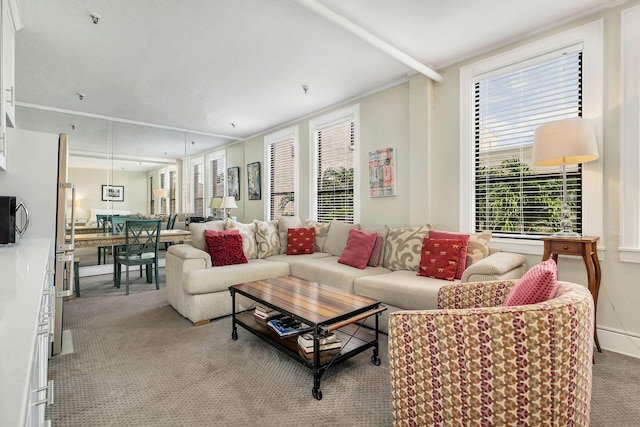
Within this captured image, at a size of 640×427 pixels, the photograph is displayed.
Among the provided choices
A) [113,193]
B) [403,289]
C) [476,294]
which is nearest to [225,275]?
[403,289]

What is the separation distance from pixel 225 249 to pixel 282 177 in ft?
8.51

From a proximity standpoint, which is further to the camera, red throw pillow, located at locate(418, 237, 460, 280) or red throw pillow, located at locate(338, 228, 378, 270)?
red throw pillow, located at locate(338, 228, 378, 270)

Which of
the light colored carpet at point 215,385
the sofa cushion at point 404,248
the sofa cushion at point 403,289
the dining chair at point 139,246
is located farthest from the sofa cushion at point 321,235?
the dining chair at point 139,246

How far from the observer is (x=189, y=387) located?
2.01m

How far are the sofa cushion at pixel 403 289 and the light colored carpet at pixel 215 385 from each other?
1.18 feet

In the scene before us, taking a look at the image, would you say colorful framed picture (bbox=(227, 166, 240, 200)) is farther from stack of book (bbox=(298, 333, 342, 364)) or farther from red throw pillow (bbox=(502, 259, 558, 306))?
red throw pillow (bbox=(502, 259, 558, 306))

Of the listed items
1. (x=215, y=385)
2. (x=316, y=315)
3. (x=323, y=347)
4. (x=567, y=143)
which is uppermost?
(x=567, y=143)

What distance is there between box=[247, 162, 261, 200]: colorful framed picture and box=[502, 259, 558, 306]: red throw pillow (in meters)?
5.39

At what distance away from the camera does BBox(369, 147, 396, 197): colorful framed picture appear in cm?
400

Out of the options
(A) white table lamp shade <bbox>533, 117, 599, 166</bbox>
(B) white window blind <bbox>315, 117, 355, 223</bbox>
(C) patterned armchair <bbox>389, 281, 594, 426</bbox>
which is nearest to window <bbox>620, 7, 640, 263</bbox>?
(A) white table lamp shade <bbox>533, 117, 599, 166</bbox>

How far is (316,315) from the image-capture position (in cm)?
201

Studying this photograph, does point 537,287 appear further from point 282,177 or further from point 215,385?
point 282,177

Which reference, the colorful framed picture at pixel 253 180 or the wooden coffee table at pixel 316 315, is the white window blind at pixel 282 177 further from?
A: the wooden coffee table at pixel 316 315

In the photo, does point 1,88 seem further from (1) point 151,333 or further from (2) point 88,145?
(2) point 88,145
